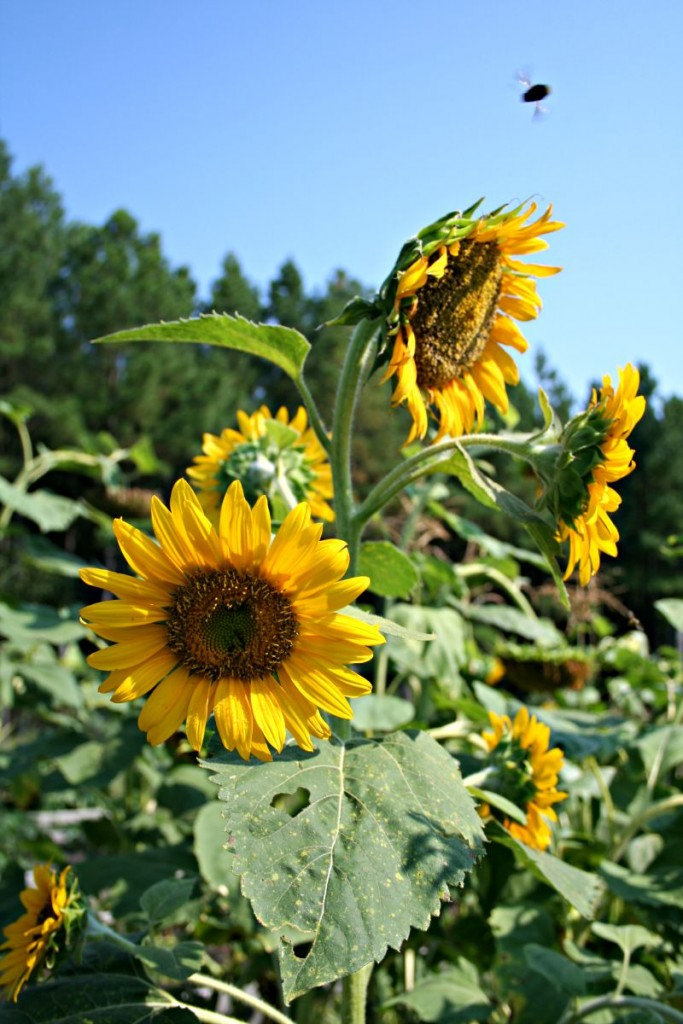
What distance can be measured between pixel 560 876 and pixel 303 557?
544mm

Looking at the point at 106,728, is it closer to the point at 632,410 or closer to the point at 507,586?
the point at 507,586

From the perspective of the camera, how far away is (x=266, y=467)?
120 centimetres

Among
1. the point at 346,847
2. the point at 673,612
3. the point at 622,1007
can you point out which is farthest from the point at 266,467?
the point at 673,612

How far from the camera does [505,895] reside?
1654 mm

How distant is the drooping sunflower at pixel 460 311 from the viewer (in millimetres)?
983

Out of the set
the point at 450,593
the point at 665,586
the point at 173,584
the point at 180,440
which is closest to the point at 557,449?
the point at 173,584

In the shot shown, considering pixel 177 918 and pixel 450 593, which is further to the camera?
pixel 450 593

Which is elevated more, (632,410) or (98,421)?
(98,421)

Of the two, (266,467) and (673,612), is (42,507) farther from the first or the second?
(673,612)

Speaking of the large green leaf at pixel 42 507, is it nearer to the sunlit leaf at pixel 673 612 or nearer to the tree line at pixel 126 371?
the sunlit leaf at pixel 673 612

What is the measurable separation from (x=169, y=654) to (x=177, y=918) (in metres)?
0.89

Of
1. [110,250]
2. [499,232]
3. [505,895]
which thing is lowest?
[505,895]

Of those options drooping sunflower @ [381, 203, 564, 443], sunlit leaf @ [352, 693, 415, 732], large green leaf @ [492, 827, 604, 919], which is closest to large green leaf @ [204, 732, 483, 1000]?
large green leaf @ [492, 827, 604, 919]

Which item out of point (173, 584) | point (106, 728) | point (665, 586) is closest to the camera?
point (173, 584)
